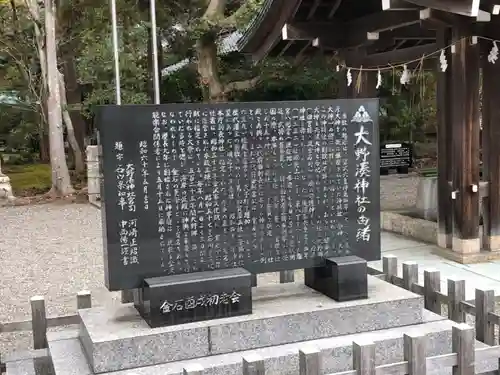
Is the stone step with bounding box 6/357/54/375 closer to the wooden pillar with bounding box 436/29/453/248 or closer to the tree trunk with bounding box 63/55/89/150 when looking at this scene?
the wooden pillar with bounding box 436/29/453/248

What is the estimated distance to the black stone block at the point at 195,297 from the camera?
4363 millimetres

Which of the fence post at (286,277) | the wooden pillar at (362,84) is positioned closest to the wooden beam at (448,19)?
the wooden pillar at (362,84)

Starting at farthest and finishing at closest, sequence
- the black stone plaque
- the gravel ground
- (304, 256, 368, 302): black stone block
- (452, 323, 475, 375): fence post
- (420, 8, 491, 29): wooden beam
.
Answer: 1. the black stone plaque
2. (420, 8, 491, 29): wooden beam
3. the gravel ground
4. (304, 256, 368, 302): black stone block
5. (452, 323, 475, 375): fence post

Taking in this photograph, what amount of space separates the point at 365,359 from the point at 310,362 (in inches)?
12.8

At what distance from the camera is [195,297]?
4.46 meters

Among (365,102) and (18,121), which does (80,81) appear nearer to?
(18,121)

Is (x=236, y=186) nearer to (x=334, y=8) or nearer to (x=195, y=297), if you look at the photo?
(x=195, y=297)

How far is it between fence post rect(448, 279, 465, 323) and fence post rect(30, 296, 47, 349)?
125 inches

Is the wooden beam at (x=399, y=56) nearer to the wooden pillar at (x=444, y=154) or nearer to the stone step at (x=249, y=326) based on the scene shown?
the wooden pillar at (x=444, y=154)

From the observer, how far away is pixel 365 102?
504 centimetres

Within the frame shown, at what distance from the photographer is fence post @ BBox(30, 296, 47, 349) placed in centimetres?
469

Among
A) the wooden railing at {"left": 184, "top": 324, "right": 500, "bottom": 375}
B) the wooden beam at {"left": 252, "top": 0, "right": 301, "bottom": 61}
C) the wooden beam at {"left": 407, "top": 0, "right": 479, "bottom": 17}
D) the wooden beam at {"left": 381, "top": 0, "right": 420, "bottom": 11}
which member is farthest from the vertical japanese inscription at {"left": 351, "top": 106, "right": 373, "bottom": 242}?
the wooden beam at {"left": 252, "top": 0, "right": 301, "bottom": 61}

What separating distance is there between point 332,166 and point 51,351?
100 inches

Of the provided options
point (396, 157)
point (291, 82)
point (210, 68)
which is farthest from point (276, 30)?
point (396, 157)
